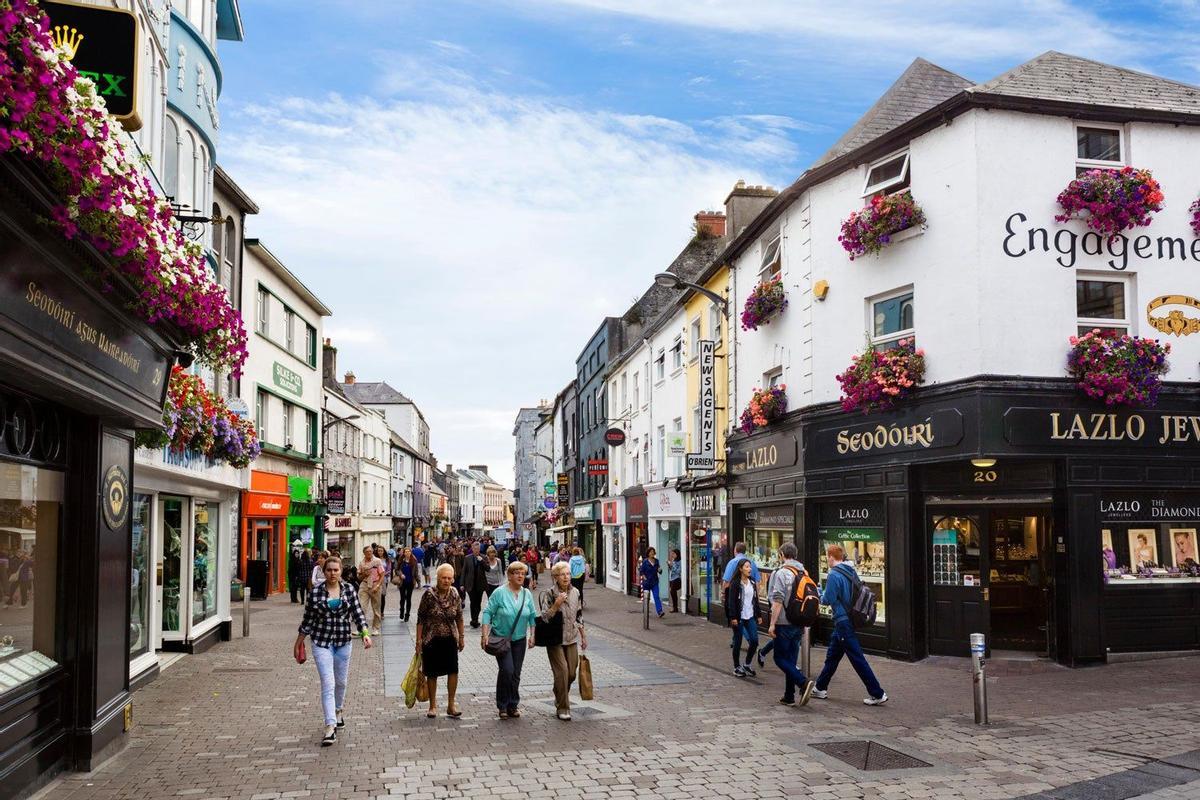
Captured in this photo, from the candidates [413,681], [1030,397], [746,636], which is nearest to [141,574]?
[413,681]

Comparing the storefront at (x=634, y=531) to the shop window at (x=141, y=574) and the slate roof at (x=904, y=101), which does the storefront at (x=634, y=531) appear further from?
the shop window at (x=141, y=574)

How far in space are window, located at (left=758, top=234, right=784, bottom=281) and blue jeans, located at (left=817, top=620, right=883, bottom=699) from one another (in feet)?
30.2

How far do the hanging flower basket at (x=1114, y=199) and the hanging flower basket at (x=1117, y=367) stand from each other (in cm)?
158

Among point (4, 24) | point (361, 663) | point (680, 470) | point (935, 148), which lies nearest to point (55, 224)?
point (4, 24)

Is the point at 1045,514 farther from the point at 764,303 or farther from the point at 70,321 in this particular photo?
the point at 70,321

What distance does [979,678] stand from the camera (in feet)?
32.0

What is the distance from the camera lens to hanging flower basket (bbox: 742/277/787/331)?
60.2 ft

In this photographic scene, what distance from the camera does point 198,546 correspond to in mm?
17422

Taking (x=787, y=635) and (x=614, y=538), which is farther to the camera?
(x=614, y=538)

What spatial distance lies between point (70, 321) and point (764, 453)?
14.0 metres

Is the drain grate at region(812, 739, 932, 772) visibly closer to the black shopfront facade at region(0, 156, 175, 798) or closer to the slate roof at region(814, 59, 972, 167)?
the black shopfront facade at region(0, 156, 175, 798)

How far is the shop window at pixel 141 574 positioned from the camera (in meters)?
12.8

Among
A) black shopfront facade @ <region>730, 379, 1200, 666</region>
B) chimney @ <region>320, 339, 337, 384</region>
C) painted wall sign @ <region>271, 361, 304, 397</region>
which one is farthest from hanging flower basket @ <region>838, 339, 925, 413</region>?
chimney @ <region>320, 339, 337, 384</region>

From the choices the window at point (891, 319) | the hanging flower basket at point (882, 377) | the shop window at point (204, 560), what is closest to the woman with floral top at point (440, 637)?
the hanging flower basket at point (882, 377)
